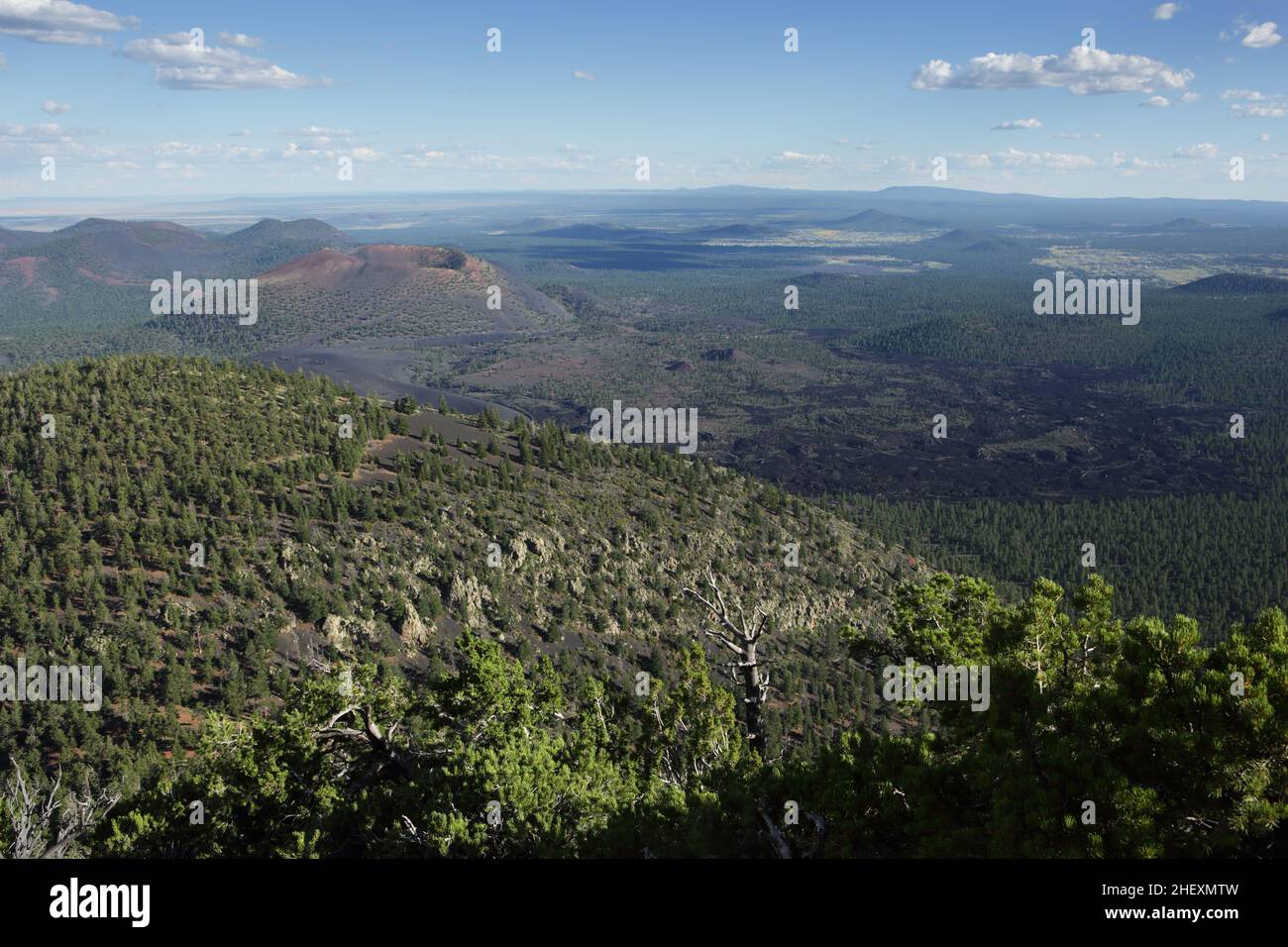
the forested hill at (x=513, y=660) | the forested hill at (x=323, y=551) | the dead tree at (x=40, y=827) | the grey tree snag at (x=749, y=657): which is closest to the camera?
the forested hill at (x=513, y=660)

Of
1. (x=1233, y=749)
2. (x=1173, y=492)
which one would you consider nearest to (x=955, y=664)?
(x=1233, y=749)

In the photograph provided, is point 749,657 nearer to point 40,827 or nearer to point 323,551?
point 40,827

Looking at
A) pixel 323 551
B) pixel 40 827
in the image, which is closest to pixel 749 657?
pixel 40 827

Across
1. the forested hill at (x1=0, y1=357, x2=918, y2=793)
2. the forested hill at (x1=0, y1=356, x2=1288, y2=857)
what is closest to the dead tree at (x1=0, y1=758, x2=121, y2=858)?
the forested hill at (x1=0, y1=356, x2=1288, y2=857)

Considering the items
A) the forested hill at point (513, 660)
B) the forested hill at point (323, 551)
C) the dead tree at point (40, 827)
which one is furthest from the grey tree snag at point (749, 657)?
the forested hill at point (323, 551)

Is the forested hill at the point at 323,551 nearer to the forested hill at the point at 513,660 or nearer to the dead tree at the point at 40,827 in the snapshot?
the forested hill at the point at 513,660

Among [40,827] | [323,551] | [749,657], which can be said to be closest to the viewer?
[40,827]

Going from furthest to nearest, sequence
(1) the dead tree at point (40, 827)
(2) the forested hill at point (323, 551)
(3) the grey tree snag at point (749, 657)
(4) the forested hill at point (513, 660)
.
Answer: (2) the forested hill at point (323, 551)
(3) the grey tree snag at point (749, 657)
(1) the dead tree at point (40, 827)
(4) the forested hill at point (513, 660)

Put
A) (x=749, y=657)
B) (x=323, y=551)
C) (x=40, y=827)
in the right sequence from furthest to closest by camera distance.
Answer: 1. (x=323, y=551)
2. (x=749, y=657)
3. (x=40, y=827)

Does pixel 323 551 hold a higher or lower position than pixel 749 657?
lower
